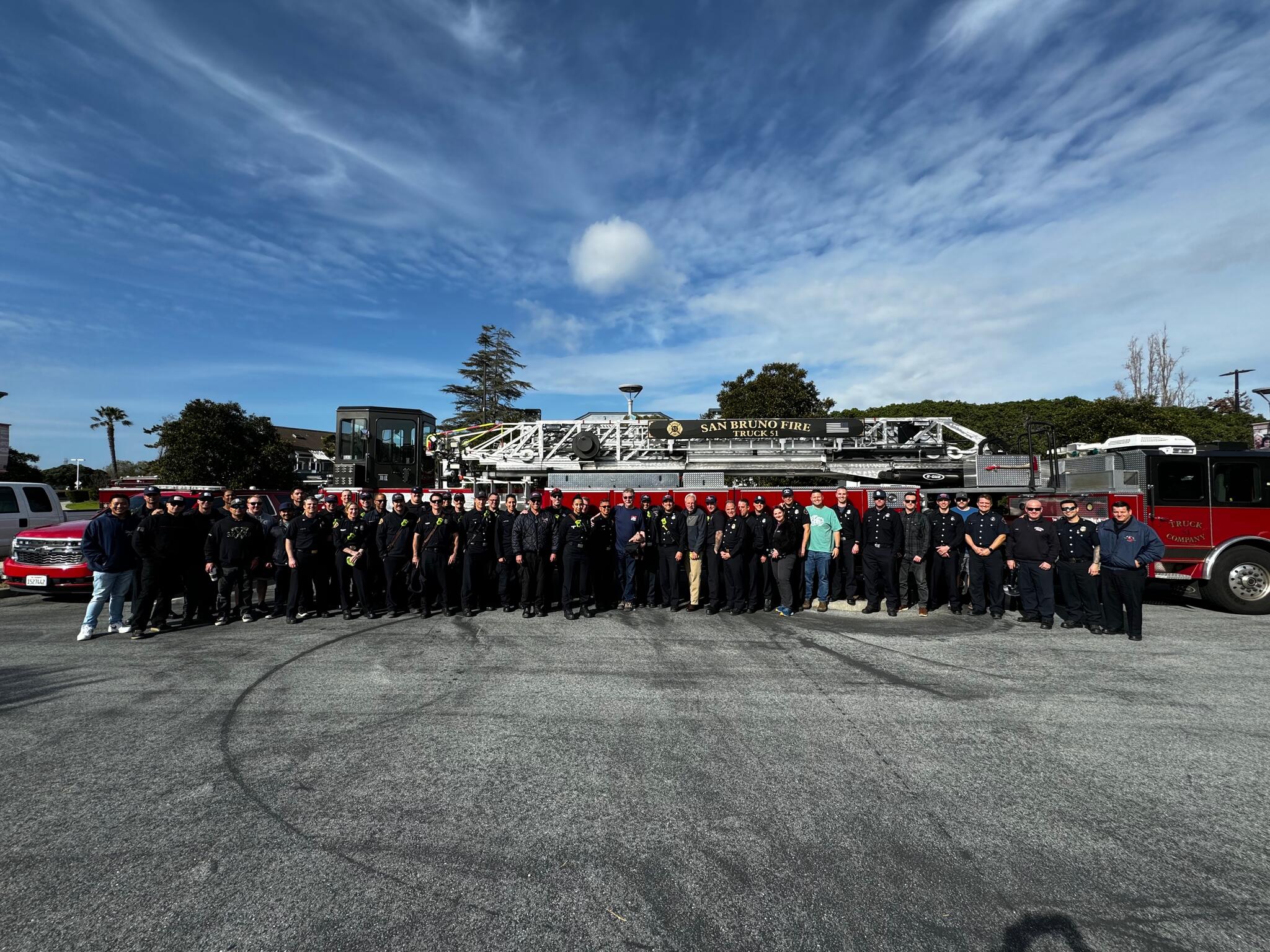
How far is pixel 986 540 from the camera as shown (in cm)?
845

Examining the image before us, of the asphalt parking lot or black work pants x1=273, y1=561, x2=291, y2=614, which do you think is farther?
black work pants x1=273, y1=561, x2=291, y2=614

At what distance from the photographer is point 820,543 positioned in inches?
349

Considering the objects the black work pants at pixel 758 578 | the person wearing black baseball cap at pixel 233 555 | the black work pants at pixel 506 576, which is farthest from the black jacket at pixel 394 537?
the black work pants at pixel 758 578

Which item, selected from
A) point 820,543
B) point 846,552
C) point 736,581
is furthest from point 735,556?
point 846,552

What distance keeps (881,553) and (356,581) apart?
7316mm

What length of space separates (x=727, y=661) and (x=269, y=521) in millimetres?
7308

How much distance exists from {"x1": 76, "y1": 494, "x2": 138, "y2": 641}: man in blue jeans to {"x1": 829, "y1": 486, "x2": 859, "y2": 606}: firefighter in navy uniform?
9.27 m

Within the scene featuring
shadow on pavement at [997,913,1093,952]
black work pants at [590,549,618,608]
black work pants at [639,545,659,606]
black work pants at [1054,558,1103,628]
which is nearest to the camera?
shadow on pavement at [997,913,1093,952]

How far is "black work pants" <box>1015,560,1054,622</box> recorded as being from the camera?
7781 millimetres

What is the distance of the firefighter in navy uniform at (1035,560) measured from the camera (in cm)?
784

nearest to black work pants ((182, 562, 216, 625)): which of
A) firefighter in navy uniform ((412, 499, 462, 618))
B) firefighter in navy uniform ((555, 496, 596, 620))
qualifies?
firefighter in navy uniform ((412, 499, 462, 618))

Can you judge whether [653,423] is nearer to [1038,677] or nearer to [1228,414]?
[1038,677]

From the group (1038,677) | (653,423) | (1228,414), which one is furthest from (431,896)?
(1228,414)

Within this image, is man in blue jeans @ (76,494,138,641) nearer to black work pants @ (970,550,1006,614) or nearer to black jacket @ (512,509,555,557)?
black jacket @ (512,509,555,557)
